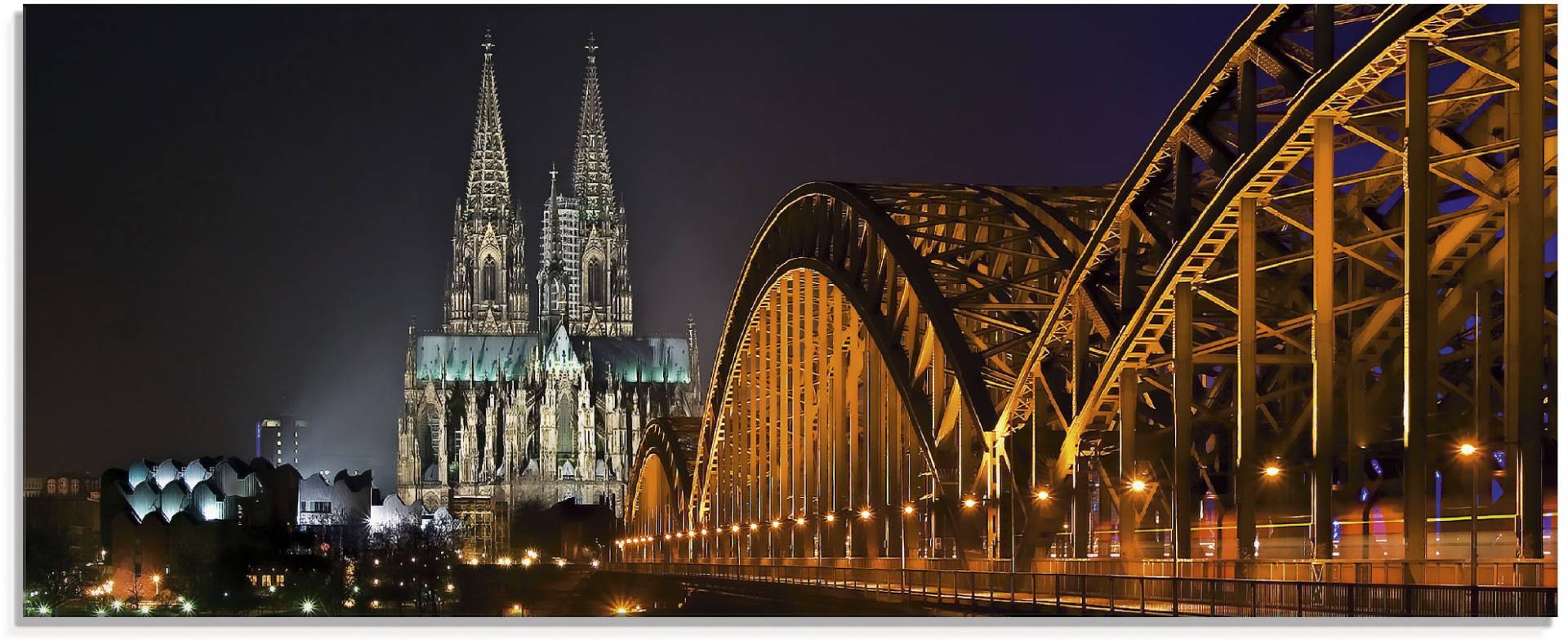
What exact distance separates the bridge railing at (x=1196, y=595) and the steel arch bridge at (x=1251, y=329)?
1.22ft

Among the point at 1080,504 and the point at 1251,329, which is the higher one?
the point at 1251,329

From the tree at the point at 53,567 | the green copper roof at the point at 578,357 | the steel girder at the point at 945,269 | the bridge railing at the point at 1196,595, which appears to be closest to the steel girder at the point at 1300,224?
the bridge railing at the point at 1196,595

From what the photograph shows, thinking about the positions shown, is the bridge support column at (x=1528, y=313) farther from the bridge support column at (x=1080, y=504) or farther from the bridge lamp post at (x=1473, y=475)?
the bridge support column at (x=1080, y=504)

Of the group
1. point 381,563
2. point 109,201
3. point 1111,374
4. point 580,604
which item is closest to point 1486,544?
point 1111,374

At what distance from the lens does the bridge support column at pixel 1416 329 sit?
21078 millimetres

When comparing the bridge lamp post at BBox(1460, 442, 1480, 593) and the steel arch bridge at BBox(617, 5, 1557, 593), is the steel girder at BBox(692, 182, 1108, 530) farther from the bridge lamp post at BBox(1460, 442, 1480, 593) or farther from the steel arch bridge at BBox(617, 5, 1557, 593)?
the bridge lamp post at BBox(1460, 442, 1480, 593)

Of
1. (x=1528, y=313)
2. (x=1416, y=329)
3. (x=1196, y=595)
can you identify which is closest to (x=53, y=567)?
(x=1196, y=595)

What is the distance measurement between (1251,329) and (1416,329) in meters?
4.11

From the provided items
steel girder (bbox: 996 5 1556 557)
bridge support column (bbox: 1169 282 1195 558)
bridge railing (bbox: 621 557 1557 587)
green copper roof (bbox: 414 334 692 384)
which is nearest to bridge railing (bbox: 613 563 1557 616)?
bridge railing (bbox: 621 557 1557 587)

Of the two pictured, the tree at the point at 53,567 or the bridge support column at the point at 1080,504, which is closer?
the tree at the point at 53,567

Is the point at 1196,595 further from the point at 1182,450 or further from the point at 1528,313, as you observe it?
the point at 1528,313

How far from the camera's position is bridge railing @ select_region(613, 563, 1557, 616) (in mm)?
21531

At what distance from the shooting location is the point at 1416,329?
69.1 ft

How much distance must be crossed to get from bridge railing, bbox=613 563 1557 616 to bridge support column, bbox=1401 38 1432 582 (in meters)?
0.44
